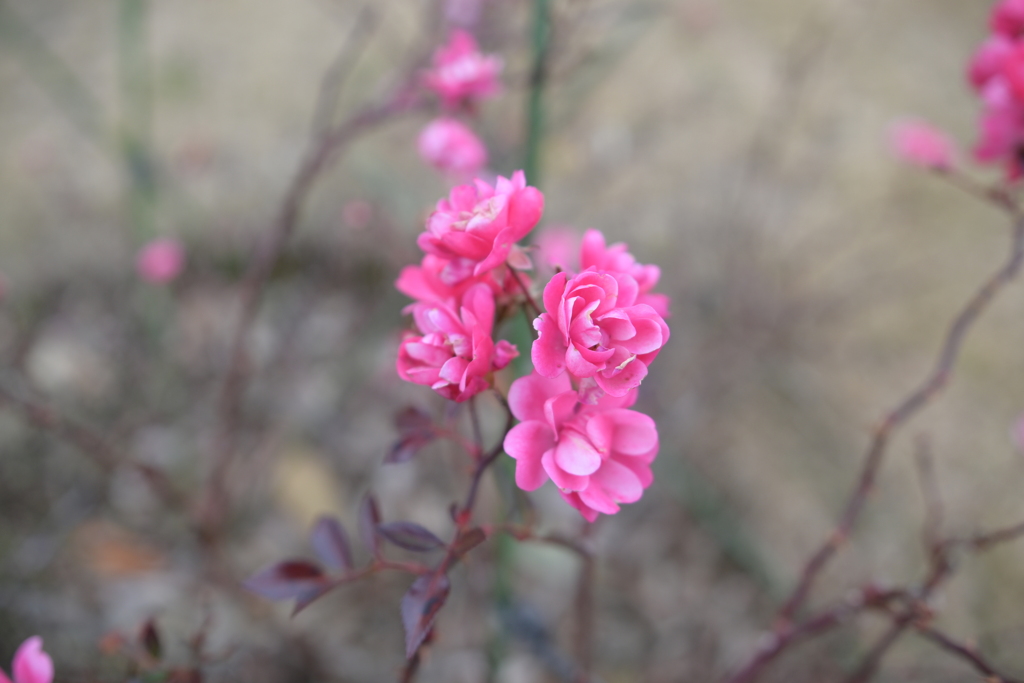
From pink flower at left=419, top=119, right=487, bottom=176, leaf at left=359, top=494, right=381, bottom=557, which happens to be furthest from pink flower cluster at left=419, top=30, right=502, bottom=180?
leaf at left=359, top=494, right=381, bottom=557

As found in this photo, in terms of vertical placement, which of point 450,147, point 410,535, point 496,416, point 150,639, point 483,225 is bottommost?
point 496,416

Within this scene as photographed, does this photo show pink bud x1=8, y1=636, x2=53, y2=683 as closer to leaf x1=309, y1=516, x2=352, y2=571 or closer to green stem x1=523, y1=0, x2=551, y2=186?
leaf x1=309, y1=516, x2=352, y2=571

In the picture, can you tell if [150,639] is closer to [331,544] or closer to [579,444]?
[331,544]

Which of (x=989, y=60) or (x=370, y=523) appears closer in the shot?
(x=370, y=523)

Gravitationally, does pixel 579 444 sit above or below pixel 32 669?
above

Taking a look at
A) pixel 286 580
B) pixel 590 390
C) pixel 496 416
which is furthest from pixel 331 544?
pixel 496 416

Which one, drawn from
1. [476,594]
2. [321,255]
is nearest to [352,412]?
[321,255]
